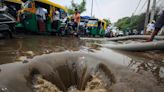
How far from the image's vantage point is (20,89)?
4.12 m

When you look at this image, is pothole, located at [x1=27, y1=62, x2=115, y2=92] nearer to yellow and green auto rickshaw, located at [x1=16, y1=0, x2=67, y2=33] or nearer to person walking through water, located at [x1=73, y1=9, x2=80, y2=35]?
yellow and green auto rickshaw, located at [x1=16, y1=0, x2=67, y2=33]

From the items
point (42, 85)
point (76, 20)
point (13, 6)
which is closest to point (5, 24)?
point (13, 6)

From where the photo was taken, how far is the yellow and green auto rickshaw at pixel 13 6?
12.7 meters

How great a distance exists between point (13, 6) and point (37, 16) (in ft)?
4.79

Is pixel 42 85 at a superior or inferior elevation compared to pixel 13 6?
inferior

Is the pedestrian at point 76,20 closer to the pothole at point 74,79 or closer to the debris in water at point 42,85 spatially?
the pothole at point 74,79

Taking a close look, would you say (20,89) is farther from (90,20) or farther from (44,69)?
(90,20)

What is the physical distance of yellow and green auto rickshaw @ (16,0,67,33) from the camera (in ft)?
41.2

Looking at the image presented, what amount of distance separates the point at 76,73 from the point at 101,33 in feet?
62.3

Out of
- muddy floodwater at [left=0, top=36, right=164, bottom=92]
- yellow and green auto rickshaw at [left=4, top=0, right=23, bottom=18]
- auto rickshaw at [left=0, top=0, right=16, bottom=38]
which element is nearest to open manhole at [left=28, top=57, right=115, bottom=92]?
muddy floodwater at [left=0, top=36, right=164, bottom=92]

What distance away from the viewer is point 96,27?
23.5 metres

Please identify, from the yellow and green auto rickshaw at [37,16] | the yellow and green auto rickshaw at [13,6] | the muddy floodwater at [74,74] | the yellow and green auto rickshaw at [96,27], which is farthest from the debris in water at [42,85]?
the yellow and green auto rickshaw at [96,27]

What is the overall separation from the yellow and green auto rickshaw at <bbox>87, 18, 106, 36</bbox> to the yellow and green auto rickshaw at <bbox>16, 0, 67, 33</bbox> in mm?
8420

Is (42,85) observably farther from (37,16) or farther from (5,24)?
(37,16)
